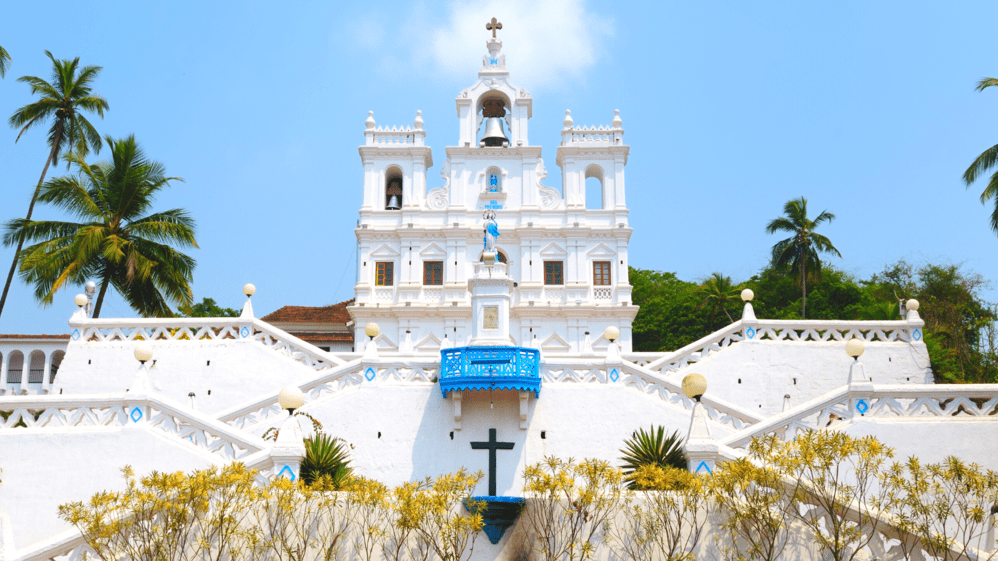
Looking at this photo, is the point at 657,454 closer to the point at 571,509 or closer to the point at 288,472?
the point at 571,509

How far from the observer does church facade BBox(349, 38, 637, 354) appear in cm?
3800

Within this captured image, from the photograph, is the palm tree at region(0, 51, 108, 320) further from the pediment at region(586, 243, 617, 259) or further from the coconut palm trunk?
the pediment at region(586, 243, 617, 259)

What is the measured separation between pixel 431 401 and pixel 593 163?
21.4m

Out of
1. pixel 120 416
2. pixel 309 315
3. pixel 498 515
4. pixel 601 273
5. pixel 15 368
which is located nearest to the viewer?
pixel 498 515

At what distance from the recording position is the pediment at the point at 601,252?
3947 centimetres

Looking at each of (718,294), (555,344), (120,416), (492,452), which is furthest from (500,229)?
(120,416)

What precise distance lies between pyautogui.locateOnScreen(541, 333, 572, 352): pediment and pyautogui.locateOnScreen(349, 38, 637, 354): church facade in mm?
42

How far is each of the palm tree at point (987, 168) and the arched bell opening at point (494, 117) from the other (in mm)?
19964

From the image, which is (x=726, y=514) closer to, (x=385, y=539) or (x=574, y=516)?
(x=574, y=516)

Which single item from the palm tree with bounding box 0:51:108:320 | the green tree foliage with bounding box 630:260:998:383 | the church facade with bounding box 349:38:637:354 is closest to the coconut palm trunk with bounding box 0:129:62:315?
the palm tree with bounding box 0:51:108:320

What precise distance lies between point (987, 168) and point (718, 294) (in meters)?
23.0

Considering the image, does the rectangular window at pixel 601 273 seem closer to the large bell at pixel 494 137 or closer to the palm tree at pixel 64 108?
the large bell at pixel 494 137

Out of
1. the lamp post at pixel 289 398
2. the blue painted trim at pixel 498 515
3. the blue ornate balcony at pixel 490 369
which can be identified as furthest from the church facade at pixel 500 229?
the blue painted trim at pixel 498 515

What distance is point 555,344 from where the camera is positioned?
37625 millimetres
